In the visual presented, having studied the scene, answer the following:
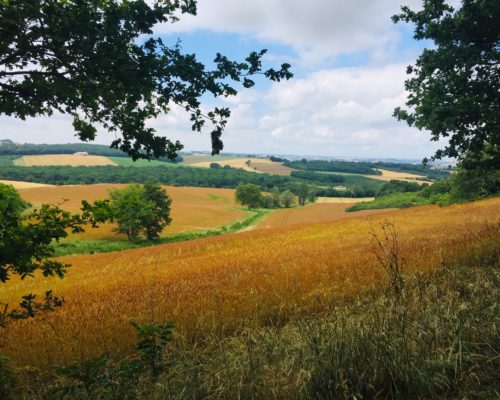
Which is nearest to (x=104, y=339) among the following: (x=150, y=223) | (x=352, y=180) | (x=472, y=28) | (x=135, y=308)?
(x=135, y=308)

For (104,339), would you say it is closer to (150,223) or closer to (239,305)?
(239,305)

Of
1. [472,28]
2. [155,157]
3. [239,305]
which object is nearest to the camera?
[155,157]

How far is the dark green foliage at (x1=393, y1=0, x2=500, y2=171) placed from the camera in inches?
347

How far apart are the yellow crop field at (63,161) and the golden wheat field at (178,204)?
51200 mm

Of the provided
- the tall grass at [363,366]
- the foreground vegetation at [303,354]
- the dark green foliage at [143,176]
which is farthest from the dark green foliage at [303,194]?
the tall grass at [363,366]

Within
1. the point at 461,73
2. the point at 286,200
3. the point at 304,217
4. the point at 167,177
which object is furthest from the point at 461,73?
the point at 167,177

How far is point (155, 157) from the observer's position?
4211mm

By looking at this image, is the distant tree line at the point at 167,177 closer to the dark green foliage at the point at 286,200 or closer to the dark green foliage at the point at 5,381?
the dark green foliage at the point at 286,200

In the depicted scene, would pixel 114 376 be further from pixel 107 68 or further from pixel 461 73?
pixel 461 73

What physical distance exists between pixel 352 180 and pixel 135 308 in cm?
16229

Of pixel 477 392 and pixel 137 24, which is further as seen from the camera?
pixel 137 24

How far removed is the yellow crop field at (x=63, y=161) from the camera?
419 feet

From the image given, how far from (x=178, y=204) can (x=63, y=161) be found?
7571cm

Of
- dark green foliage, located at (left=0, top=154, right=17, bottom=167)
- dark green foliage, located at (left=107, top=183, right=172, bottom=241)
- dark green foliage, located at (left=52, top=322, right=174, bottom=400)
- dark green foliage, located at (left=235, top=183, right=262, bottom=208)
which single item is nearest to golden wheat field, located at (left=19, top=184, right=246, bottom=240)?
dark green foliage, located at (left=235, top=183, right=262, bottom=208)
